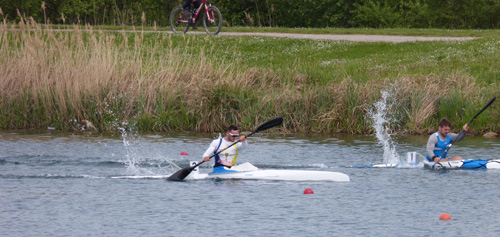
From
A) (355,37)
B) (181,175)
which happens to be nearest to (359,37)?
(355,37)

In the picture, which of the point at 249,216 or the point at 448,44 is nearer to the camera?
the point at 249,216

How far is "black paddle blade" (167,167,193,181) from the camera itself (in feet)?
50.1

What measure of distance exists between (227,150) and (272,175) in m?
1.04

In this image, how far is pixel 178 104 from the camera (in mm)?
22328

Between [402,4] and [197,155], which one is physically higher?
[402,4]

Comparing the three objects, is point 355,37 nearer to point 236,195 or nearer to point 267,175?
point 267,175

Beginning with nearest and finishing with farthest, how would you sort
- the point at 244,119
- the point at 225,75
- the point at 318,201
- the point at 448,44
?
the point at 318,201
the point at 244,119
the point at 225,75
the point at 448,44

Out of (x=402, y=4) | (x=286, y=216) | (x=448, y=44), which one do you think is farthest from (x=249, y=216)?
(x=402, y=4)

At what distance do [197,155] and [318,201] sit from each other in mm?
5631

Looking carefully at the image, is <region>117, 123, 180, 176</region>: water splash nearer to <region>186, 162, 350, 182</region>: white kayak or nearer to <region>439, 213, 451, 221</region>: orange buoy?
<region>186, 162, 350, 182</region>: white kayak

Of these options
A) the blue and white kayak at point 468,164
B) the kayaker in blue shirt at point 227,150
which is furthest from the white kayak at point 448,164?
the kayaker in blue shirt at point 227,150

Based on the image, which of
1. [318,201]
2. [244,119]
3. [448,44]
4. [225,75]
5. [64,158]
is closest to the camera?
[318,201]

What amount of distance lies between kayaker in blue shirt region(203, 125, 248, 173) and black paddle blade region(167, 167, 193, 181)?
0.42m

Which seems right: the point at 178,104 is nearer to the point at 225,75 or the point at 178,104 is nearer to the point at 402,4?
the point at 225,75
